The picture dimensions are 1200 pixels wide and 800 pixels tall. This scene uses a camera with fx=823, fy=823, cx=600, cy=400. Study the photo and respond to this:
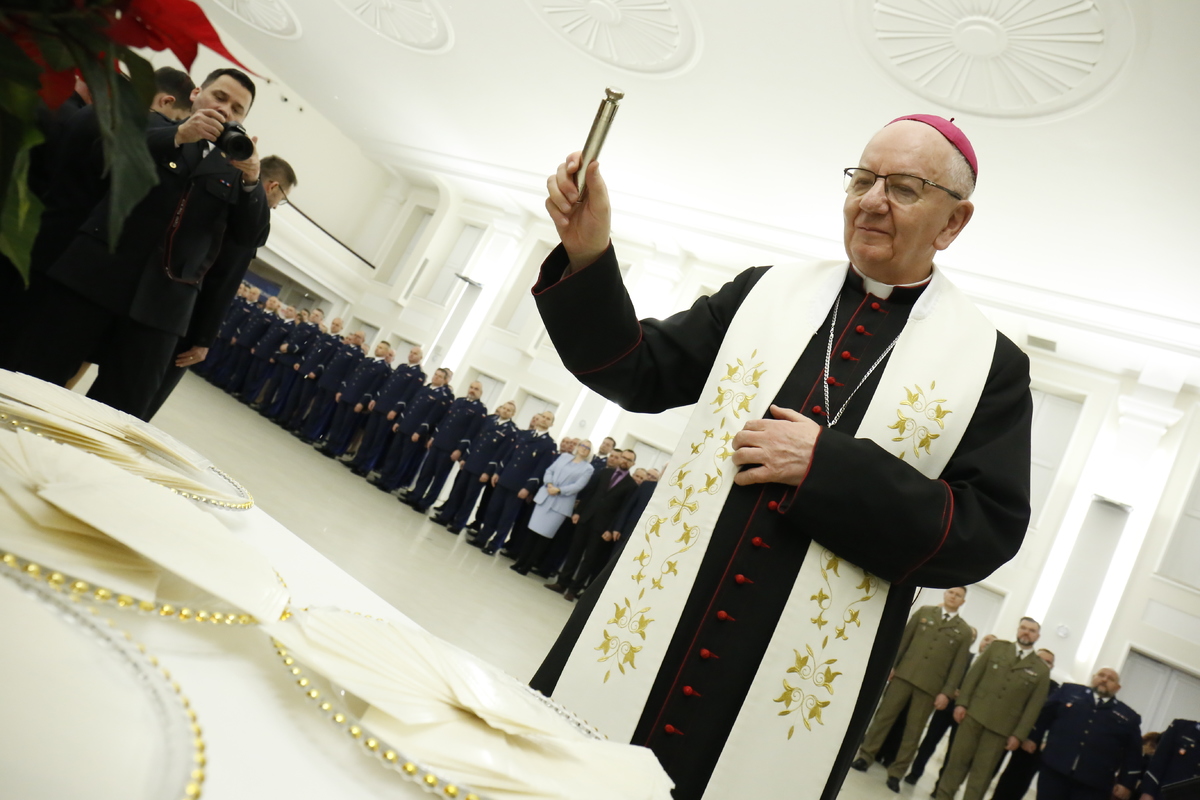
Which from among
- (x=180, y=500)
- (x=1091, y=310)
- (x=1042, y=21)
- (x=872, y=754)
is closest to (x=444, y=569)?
(x=872, y=754)

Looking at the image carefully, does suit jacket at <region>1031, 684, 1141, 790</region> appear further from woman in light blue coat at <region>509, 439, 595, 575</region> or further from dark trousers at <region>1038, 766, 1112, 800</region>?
woman in light blue coat at <region>509, 439, 595, 575</region>

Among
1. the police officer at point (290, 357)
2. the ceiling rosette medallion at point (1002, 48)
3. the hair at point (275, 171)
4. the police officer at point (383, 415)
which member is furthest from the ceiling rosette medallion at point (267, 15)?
the hair at point (275, 171)

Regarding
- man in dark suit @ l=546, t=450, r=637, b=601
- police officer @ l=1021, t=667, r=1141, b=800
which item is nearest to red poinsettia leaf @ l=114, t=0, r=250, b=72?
police officer @ l=1021, t=667, r=1141, b=800

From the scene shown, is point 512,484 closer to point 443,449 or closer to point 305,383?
point 443,449

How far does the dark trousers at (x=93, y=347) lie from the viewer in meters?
2.34

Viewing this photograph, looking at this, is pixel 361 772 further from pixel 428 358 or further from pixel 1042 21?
pixel 428 358

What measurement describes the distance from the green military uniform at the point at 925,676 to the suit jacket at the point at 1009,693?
258 millimetres

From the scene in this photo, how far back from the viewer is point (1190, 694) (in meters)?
10.7

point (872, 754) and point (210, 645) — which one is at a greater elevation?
point (210, 645)

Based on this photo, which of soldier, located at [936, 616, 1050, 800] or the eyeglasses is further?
soldier, located at [936, 616, 1050, 800]

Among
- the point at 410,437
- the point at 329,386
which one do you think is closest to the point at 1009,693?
the point at 410,437

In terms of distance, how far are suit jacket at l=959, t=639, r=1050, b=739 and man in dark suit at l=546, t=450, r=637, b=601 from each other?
3.89m

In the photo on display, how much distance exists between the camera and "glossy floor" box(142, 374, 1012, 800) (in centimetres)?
514

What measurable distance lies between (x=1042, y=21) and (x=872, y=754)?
6.81 m
